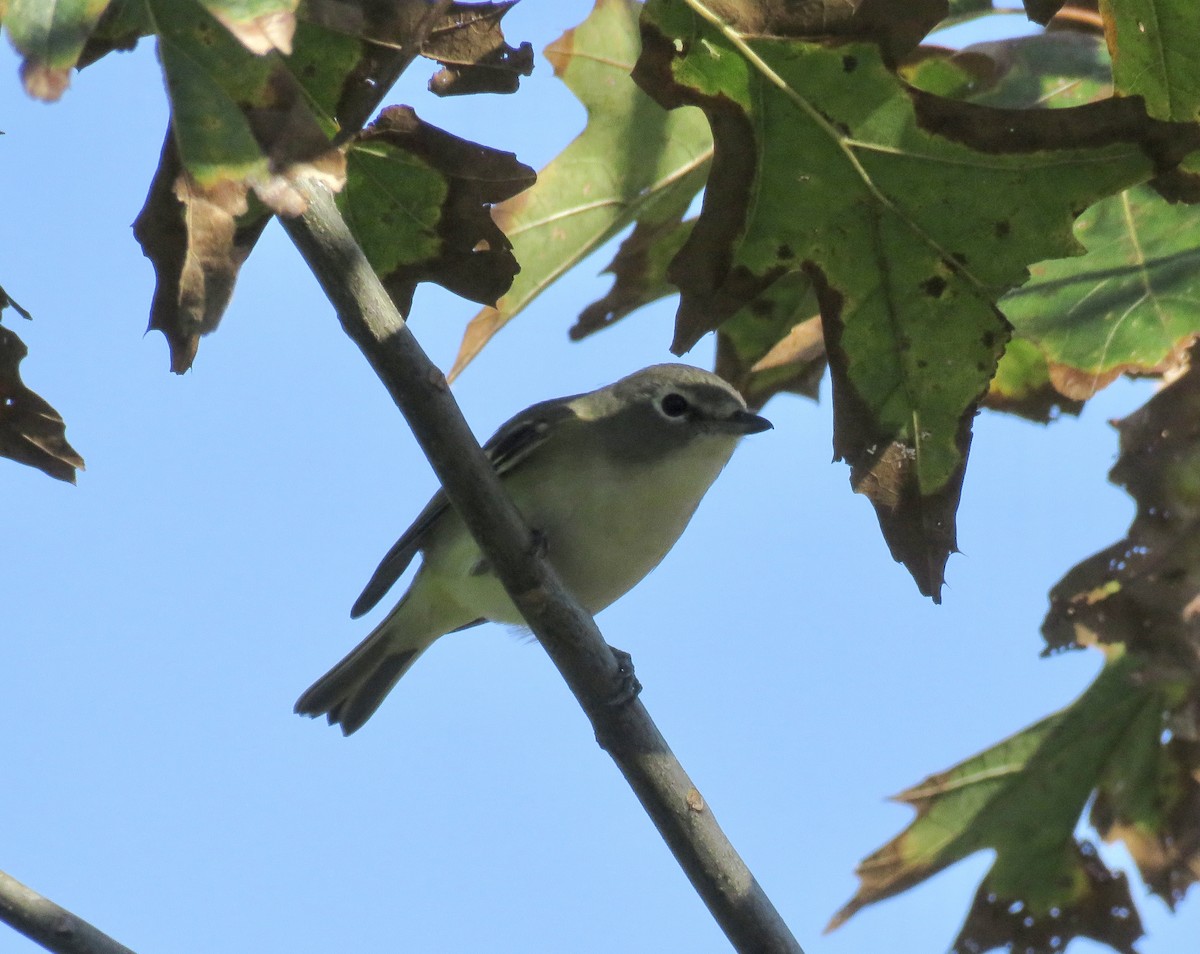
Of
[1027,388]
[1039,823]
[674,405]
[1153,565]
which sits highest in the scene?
[674,405]

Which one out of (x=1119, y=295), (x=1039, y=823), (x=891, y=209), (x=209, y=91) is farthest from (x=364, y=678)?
(x=209, y=91)

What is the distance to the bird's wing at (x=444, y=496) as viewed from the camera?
592cm

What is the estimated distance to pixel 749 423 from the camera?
5.86 m

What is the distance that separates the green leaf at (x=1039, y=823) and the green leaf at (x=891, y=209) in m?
1.87

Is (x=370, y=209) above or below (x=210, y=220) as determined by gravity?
above

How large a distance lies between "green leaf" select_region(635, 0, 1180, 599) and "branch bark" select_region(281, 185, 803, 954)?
30.4 inches

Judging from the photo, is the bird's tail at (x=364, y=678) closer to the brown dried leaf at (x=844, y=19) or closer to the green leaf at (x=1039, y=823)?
the green leaf at (x=1039, y=823)

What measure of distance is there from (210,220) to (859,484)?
1.69 m

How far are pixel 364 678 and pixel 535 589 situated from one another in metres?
3.81

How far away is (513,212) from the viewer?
175 inches

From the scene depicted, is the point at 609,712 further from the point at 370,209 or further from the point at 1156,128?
the point at 1156,128

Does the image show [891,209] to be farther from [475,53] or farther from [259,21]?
[259,21]

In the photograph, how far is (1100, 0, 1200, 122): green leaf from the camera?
308 centimetres

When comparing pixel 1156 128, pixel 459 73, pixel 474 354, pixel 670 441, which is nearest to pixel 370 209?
pixel 459 73
